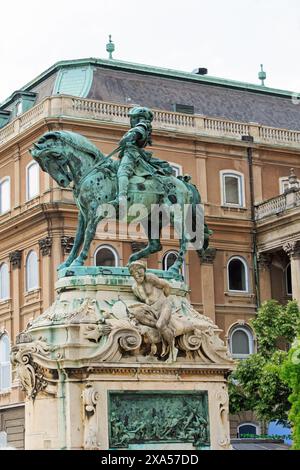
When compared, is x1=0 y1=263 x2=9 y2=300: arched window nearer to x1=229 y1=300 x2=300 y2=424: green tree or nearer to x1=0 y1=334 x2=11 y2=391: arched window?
x1=0 y1=334 x2=11 y2=391: arched window

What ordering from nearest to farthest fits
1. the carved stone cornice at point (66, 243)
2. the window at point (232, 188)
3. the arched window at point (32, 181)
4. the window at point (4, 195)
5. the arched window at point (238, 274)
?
the carved stone cornice at point (66, 243) < the arched window at point (32, 181) < the window at point (4, 195) < the arched window at point (238, 274) < the window at point (232, 188)

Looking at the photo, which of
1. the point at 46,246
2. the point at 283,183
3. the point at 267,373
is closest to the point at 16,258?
the point at 46,246

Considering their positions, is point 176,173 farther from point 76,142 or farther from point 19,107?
point 76,142

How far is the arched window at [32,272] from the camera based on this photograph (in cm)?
5081

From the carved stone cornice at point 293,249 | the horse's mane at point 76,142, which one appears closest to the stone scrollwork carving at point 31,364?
the horse's mane at point 76,142

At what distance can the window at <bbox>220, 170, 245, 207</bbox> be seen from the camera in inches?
2153

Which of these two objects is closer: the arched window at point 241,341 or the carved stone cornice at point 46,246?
the carved stone cornice at point 46,246

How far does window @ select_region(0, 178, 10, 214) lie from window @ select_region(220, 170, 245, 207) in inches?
400

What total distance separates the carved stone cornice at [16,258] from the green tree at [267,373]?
13885 mm

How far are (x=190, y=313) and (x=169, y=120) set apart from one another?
36.3m

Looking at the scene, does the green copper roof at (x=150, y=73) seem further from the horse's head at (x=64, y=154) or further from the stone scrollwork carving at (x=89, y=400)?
the stone scrollwork carving at (x=89, y=400)

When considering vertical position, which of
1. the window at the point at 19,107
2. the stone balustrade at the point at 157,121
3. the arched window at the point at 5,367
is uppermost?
the window at the point at 19,107
